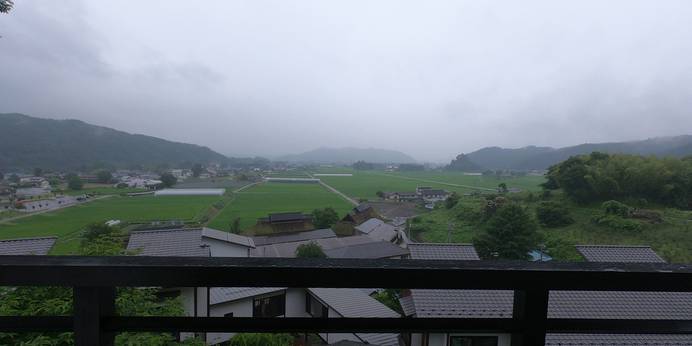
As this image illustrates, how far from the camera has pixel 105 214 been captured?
1538 centimetres

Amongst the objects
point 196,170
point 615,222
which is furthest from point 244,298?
point 615,222

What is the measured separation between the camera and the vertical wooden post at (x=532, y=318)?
602mm

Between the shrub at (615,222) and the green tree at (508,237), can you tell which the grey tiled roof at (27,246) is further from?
the shrub at (615,222)

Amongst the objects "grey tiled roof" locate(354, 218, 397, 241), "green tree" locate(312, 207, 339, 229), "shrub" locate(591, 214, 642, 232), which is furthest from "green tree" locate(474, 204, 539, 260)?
"green tree" locate(312, 207, 339, 229)

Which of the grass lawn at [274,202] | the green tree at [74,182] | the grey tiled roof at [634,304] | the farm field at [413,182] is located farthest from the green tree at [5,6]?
the farm field at [413,182]

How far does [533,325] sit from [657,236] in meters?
22.0

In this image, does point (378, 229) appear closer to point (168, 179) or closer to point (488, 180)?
point (168, 179)

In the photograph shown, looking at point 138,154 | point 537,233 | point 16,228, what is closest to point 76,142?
point 138,154

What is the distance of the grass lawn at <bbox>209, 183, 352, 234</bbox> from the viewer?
1873 centimetres

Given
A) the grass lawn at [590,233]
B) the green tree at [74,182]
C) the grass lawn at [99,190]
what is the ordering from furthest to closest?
the grass lawn at [99,190]
the grass lawn at [590,233]
the green tree at [74,182]

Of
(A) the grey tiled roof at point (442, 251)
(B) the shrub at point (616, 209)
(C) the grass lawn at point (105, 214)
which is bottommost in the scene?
(C) the grass lawn at point (105, 214)

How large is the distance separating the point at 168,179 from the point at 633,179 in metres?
26.1

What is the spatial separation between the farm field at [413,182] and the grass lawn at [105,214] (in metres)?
13.3

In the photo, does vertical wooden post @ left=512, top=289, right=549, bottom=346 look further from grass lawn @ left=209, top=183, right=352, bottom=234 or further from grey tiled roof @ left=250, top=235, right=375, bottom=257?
grass lawn @ left=209, top=183, right=352, bottom=234
